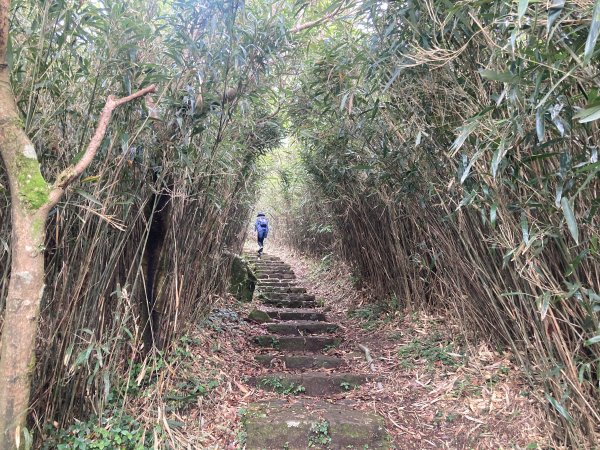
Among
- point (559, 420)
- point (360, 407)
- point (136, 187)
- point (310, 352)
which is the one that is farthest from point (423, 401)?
point (136, 187)

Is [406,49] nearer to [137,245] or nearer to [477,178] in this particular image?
[477,178]

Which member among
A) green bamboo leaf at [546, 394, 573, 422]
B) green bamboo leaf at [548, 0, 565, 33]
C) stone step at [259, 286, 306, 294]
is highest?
green bamboo leaf at [548, 0, 565, 33]

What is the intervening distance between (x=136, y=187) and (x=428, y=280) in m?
2.60

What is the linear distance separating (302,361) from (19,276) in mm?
2473

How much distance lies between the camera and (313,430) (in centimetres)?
216

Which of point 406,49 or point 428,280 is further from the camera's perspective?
point 428,280

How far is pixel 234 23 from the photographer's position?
6.61 ft

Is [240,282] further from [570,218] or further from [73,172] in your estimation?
[570,218]

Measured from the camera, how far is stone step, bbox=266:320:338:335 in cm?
397

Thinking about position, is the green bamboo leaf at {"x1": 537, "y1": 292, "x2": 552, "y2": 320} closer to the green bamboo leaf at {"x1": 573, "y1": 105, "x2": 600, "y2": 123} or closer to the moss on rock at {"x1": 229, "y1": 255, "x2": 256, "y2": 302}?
the green bamboo leaf at {"x1": 573, "y1": 105, "x2": 600, "y2": 123}

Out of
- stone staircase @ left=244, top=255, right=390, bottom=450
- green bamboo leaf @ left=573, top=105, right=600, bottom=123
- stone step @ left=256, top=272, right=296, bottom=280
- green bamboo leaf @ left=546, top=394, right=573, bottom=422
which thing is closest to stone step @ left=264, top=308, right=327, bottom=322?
stone staircase @ left=244, top=255, right=390, bottom=450

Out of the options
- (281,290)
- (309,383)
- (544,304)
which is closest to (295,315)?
(281,290)

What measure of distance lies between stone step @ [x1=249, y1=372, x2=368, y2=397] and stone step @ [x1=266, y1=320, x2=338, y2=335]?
1.08 meters

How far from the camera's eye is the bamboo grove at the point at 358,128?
1340mm
